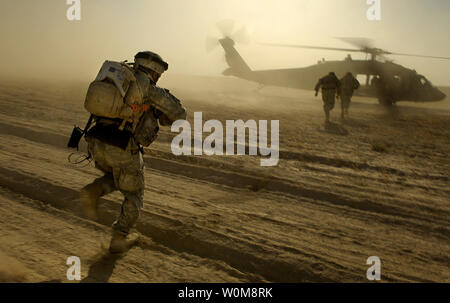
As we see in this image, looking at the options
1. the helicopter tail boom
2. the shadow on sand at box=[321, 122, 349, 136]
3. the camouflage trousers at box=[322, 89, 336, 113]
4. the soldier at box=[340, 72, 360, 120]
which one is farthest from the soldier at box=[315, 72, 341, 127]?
the helicopter tail boom

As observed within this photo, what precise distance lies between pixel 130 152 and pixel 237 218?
1621 millimetres

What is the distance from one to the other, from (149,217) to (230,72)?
21.1 metres

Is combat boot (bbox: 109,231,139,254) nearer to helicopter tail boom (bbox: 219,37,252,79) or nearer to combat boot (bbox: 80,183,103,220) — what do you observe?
combat boot (bbox: 80,183,103,220)

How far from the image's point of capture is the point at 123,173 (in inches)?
111

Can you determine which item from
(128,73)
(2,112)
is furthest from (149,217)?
(2,112)

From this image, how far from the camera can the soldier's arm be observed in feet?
8.98

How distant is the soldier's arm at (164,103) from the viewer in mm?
2737

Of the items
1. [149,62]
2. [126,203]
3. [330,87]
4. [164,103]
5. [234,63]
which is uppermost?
[234,63]

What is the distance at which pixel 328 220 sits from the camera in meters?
3.89

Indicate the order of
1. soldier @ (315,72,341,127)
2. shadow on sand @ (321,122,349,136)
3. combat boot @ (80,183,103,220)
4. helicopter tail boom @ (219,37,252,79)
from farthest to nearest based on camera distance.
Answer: helicopter tail boom @ (219,37,252,79) → soldier @ (315,72,341,127) → shadow on sand @ (321,122,349,136) → combat boot @ (80,183,103,220)

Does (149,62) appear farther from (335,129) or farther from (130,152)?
(335,129)

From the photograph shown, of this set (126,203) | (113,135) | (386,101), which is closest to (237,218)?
(126,203)

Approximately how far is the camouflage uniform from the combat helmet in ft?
0.32

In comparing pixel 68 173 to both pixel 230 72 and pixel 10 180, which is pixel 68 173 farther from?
pixel 230 72
